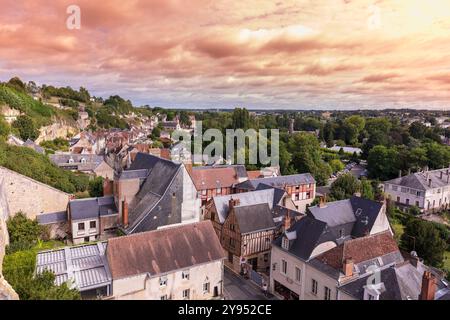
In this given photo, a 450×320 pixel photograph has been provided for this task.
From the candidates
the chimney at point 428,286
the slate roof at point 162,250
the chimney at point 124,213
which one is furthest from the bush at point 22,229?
the chimney at point 428,286

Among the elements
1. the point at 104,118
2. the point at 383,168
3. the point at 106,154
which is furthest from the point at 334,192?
the point at 104,118

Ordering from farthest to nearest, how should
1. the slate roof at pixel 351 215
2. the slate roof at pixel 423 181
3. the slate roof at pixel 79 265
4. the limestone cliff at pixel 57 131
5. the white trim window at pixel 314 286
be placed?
the limestone cliff at pixel 57 131 < the slate roof at pixel 423 181 < the slate roof at pixel 351 215 < the white trim window at pixel 314 286 < the slate roof at pixel 79 265

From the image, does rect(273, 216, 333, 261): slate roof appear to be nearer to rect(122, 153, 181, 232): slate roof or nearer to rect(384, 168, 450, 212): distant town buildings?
rect(122, 153, 181, 232): slate roof

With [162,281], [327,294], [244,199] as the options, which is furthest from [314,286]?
[244,199]

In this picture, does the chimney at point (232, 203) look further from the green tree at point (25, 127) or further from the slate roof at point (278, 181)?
the green tree at point (25, 127)
